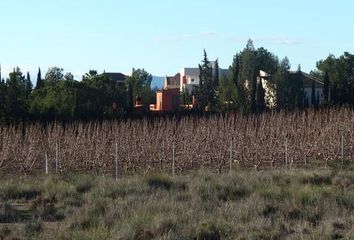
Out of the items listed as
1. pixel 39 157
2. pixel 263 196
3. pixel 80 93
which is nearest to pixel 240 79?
pixel 80 93

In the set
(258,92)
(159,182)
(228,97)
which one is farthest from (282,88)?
(159,182)

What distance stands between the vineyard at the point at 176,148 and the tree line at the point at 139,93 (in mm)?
10900

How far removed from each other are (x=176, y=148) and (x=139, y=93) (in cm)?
→ 4027

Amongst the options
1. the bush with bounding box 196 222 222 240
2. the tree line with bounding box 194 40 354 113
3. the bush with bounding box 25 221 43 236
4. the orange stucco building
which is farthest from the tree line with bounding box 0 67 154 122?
the bush with bounding box 196 222 222 240

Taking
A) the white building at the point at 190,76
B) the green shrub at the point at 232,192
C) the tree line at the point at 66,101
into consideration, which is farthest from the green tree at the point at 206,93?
the white building at the point at 190,76

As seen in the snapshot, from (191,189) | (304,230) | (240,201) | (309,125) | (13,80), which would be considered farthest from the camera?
(13,80)

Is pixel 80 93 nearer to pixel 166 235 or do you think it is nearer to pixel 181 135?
pixel 181 135

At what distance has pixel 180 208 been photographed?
10.9m

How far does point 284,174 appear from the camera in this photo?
57.2 ft

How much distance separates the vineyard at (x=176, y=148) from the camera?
75.6 feet

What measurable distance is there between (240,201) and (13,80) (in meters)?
28.3

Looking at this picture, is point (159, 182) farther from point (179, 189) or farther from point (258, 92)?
point (258, 92)

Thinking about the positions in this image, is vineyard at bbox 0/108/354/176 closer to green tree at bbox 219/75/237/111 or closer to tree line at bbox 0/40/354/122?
tree line at bbox 0/40/354/122

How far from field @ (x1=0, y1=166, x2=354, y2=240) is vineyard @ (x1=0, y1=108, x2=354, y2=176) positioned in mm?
6790
